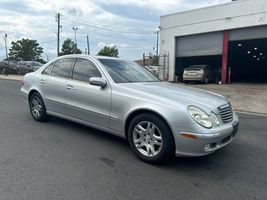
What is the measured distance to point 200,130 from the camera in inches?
147

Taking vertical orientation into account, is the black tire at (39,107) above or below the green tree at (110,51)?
below

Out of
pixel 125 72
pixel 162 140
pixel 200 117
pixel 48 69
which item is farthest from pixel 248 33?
pixel 162 140

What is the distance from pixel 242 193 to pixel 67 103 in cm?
350

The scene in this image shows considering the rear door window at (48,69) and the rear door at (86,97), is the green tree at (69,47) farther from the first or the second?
the rear door at (86,97)

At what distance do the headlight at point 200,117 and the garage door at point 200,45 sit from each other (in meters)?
18.6

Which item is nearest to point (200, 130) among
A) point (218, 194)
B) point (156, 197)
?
point (218, 194)

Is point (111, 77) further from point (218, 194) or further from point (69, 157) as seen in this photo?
point (218, 194)

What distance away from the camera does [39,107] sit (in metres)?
6.30

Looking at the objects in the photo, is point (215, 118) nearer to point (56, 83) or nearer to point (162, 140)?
point (162, 140)

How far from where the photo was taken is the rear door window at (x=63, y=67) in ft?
18.5

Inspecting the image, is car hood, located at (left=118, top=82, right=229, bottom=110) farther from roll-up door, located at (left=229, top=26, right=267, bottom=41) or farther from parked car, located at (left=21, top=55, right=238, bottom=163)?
roll-up door, located at (left=229, top=26, right=267, bottom=41)

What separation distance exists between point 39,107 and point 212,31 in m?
17.7

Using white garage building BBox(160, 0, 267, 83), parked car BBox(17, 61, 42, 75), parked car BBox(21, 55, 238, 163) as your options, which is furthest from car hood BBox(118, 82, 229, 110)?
parked car BBox(17, 61, 42, 75)

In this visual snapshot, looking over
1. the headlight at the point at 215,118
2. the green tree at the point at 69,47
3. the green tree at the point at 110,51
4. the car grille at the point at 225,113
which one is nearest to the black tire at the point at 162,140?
the headlight at the point at 215,118
